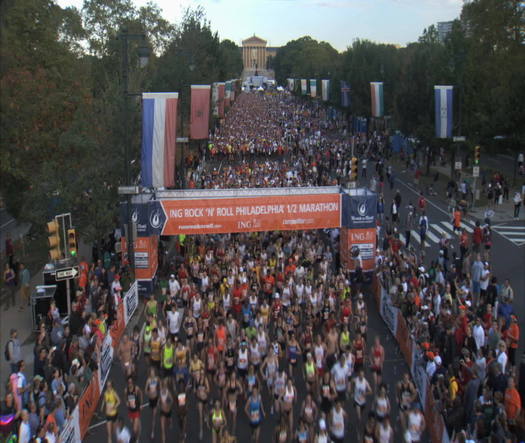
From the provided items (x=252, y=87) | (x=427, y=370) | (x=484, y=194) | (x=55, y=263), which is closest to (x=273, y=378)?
(x=427, y=370)

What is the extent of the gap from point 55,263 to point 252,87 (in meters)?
167

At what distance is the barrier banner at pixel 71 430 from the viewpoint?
9750mm

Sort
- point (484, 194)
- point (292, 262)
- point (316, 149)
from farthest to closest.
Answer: point (316, 149)
point (484, 194)
point (292, 262)

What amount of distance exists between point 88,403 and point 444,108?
23.8 meters

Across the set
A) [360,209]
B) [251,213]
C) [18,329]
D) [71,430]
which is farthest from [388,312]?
[18,329]

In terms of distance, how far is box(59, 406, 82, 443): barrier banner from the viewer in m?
9.75

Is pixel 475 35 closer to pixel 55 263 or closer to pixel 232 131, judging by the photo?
pixel 232 131

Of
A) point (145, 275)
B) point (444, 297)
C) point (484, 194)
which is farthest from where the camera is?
point (484, 194)

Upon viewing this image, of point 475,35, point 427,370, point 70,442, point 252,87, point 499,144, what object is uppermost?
point 252,87

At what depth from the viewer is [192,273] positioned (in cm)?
1847

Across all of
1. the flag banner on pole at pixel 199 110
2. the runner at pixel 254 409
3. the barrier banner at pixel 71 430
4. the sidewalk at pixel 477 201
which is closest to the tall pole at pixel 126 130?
the barrier banner at pixel 71 430

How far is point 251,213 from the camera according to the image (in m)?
19.4

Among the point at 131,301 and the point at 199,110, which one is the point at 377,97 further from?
the point at 131,301

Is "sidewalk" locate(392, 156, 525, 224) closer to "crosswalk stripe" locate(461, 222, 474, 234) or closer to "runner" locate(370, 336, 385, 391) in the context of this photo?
"crosswalk stripe" locate(461, 222, 474, 234)
